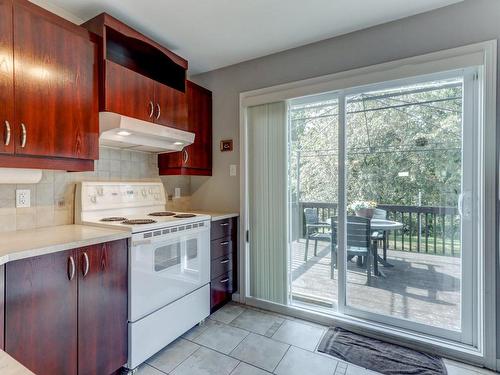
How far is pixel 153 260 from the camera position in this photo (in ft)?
6.07

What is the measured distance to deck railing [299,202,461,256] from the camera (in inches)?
77.7

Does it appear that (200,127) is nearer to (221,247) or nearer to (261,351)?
(221,247)

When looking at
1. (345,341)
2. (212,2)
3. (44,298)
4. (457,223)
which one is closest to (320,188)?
(457,223)

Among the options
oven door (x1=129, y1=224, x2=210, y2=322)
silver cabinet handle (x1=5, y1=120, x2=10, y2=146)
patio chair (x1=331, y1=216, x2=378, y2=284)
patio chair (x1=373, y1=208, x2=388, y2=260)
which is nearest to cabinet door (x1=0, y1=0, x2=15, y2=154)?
silver cabinet handle (x1=5, y1=120, x2=10, y2=146)

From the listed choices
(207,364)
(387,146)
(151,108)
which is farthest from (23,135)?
(387,146)

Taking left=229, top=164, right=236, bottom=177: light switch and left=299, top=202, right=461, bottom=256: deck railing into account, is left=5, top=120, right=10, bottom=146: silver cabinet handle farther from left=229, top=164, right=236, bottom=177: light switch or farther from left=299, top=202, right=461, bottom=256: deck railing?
left=299, top=202, right=461, bottom=256: deck railing

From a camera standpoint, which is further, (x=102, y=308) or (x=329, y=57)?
(x=329, y=57)

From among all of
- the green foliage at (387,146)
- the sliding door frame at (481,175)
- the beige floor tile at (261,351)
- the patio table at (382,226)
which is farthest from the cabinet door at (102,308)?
the patio table at (382,226)

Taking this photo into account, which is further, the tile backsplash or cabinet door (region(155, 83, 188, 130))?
cabinet door (region(155, 83, 188, 130))

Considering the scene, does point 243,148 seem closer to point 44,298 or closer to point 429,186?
point 429,186

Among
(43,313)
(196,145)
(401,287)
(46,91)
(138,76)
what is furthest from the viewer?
(196,145)

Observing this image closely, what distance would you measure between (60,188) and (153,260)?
0.89 meters

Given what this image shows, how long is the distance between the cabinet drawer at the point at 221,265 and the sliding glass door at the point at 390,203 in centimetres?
61

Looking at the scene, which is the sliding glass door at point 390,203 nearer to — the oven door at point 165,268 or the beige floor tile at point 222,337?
the beige floor tile at point 222,337
